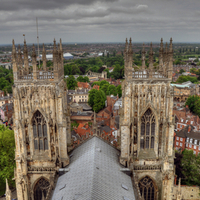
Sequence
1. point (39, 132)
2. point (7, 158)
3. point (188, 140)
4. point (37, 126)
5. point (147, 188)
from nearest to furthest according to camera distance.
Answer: point (37, 126) → point (39, 132) → point (147, 188) → point (7, 158) → point (188, 140)

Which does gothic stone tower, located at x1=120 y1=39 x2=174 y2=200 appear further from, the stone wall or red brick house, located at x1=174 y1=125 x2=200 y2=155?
red brick house, located at x1=174 y1=125 x2=200 y2=155

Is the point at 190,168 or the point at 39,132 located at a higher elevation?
the point at 39,132

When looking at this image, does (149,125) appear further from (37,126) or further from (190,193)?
(190,193)

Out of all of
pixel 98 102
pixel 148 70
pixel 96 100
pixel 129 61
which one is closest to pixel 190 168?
pixel 148 70

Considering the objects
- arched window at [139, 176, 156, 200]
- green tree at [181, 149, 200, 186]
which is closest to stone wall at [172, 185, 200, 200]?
green tree at [181, 149, 200, 186]

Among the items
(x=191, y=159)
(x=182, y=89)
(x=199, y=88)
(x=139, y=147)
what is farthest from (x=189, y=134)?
(x=199, y=88)

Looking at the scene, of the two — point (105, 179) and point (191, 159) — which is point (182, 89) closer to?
point (191, 159)

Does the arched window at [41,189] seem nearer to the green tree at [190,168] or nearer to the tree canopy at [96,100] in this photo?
the green tree at [190,168]
